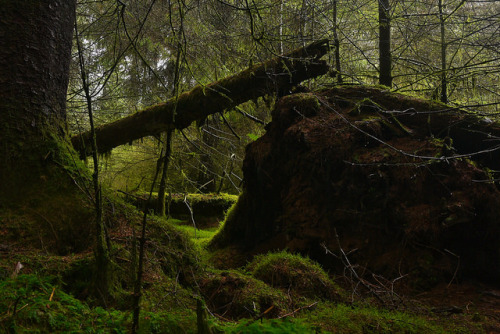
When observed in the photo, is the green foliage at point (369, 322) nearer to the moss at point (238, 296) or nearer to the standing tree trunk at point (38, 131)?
the moss at point (238, 296)

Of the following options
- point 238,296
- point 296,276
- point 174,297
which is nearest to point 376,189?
point 296,276

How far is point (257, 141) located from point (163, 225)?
258cm

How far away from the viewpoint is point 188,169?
1216 cm

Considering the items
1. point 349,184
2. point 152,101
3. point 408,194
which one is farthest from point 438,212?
point 152,101

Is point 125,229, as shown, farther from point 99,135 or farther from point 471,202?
point 471,202

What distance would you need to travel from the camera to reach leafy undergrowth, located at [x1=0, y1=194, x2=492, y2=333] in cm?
169

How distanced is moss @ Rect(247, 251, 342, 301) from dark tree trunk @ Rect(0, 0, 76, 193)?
2516mm

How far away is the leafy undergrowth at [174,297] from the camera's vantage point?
169cm

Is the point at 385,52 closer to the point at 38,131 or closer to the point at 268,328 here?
the point at 38,131

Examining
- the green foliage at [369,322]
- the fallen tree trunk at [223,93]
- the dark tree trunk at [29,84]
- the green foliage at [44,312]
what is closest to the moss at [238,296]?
the green foliage at [369,322]

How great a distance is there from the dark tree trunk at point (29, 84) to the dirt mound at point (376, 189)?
2744 mm

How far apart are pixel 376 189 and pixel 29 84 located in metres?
4.03

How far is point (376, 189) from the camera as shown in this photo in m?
4.25

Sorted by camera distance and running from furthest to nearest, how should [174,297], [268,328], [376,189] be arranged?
[376,189]
[174,297]
[268,328]
